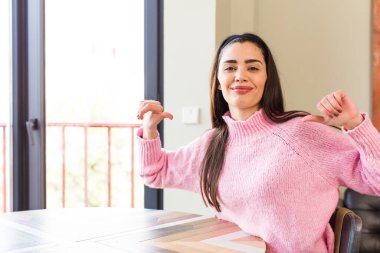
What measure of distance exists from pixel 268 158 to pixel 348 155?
0.75 ft

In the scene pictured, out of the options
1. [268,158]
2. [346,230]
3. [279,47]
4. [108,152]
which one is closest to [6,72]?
[108,152]

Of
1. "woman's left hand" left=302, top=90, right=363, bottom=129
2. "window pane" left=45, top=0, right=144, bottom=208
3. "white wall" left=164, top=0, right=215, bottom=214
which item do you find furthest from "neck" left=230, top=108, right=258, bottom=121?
"window pane" left=45, top=0, right=144, bottom=208

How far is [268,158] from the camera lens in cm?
136

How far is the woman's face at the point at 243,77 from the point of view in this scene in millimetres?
1479

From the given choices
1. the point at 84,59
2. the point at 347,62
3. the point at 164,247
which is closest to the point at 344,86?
the point at 347,62

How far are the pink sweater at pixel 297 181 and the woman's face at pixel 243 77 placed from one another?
143mm

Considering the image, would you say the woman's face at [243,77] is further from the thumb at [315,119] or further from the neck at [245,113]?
the thumb at [315,119]

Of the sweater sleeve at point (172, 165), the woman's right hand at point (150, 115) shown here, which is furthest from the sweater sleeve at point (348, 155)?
the woman's right hand at point (150, 115)

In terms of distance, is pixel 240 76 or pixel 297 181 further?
pixel 240 76

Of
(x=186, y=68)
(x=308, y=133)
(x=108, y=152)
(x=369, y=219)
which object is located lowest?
(x=369, y=219)

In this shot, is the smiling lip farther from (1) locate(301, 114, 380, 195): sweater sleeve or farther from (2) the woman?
(1) locate(301, 114, 380, 195): sweater sleeve

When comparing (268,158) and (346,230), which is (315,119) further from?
(346,230)

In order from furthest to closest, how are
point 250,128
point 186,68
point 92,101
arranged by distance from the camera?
point 92,101 → point 186,68 → point 250,128

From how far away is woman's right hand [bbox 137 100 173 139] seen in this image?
1.57m
